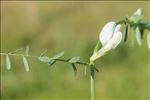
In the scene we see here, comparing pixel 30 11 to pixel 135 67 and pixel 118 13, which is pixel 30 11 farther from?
pixel 135 67

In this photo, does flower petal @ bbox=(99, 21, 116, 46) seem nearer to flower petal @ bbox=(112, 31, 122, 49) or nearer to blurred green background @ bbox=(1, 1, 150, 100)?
flower petal @ bbox=(112, 31, 122, 49)

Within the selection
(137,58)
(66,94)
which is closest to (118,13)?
(137,58)

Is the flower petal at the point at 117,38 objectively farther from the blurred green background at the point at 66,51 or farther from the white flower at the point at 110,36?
the blurred green background at the point at 66,51

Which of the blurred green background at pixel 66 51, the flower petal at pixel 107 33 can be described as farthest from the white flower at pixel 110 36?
the blurred green background at pixel 66 51

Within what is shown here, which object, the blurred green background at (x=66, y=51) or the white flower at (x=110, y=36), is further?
the blurred green background at (x=66, y=51)

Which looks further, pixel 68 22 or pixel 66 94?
pixel 68 22
